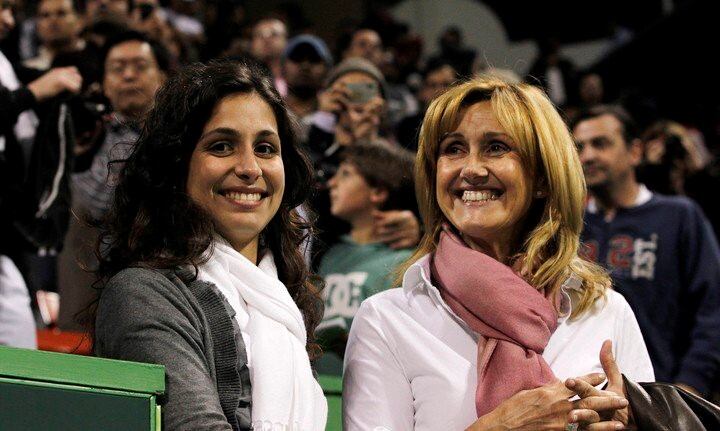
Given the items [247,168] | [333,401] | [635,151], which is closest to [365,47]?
[635,151]

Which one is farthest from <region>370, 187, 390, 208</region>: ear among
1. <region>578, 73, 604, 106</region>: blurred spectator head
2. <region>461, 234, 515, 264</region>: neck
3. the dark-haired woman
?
<region>578, 73, 604, 106</region>: blurred spectator head

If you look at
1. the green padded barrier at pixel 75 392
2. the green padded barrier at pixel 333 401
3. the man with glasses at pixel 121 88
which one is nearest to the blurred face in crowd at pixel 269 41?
the man with glasses at pixel 121 88

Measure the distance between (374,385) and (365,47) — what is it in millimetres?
6391

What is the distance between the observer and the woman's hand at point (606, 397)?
2.49 meters

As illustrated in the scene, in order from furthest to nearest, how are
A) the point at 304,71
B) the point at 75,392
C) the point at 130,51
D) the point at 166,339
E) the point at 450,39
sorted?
the point at 450,39
the point at 304,71
the point at 130,51
the point at 166,339
the point at 75,392

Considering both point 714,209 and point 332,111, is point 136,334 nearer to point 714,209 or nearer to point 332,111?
point 332,111

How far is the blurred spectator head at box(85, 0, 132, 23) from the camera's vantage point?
7.23 metres

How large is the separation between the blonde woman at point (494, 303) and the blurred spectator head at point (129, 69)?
8.67 feet

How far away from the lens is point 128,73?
5398 mm

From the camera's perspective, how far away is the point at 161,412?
2.09m

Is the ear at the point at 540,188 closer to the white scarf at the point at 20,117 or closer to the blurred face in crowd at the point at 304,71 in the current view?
the white scarf at the point at 20,117

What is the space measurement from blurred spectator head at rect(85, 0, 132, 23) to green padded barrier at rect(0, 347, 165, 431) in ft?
17.2

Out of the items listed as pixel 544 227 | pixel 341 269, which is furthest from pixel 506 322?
pixel 341 269

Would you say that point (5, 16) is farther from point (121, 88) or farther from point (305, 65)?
point (305, 65)
